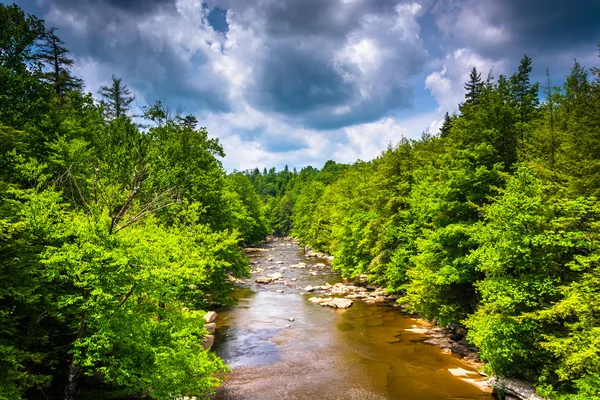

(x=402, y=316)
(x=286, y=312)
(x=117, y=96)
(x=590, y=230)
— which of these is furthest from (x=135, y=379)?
(x=117, y=96)

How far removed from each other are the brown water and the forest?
227 cm

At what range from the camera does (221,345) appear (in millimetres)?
21609

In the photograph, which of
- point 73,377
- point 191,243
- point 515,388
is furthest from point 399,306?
point 73,377

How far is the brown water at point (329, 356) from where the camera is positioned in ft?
52.0

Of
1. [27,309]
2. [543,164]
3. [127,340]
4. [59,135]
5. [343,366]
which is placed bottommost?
[343,366]

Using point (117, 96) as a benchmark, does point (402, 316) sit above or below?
below

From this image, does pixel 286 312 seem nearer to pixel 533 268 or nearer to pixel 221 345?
pixel 221 345

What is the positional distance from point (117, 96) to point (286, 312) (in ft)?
114

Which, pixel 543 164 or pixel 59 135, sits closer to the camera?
pixel 543 164

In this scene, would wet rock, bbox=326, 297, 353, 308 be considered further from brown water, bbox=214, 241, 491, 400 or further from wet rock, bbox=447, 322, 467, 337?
wet rock, bbox=447, 322, 467, 337

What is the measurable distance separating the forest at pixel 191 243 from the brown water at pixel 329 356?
227 cm

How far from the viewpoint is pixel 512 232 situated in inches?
557

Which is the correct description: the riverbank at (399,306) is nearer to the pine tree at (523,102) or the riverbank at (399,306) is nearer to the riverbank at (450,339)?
the riverbank at (450,339)

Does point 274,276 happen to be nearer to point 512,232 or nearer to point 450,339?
point 450,339
